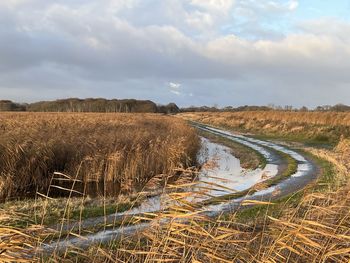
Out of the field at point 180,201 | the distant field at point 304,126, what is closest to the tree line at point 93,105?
the distant field at point 304,126

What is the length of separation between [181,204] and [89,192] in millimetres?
11352

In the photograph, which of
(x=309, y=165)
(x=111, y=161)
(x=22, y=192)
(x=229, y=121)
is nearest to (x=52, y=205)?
(x=22, y=192)

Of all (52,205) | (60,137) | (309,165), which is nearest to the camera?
(52,205)

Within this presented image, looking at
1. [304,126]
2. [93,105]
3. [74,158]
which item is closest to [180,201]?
[74,158]

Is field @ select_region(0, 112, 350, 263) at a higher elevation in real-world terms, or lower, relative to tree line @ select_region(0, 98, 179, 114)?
lower

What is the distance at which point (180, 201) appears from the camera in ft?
14.5

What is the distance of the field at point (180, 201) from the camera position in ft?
14.2

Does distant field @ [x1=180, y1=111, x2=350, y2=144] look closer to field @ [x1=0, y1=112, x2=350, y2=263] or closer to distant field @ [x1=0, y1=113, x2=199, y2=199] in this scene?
field @ [x1=0, y1=112, x2=350, y2=263]

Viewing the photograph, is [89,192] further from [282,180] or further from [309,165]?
Answer: [309,165]

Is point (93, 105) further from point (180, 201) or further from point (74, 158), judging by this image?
point (180, 201)

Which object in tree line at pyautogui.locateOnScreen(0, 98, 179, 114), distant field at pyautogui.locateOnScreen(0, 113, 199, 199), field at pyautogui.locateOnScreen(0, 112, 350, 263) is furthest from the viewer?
tree line at pyautogui.locateOnScreen(0, 98, 179, 114)

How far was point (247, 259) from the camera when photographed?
14.9 feet

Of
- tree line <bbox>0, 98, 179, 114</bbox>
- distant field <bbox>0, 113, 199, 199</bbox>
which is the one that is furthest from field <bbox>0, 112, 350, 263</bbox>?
tree line <bbox>0, 98, 179, 114</bbox>

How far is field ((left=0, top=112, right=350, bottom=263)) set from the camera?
434 cm
